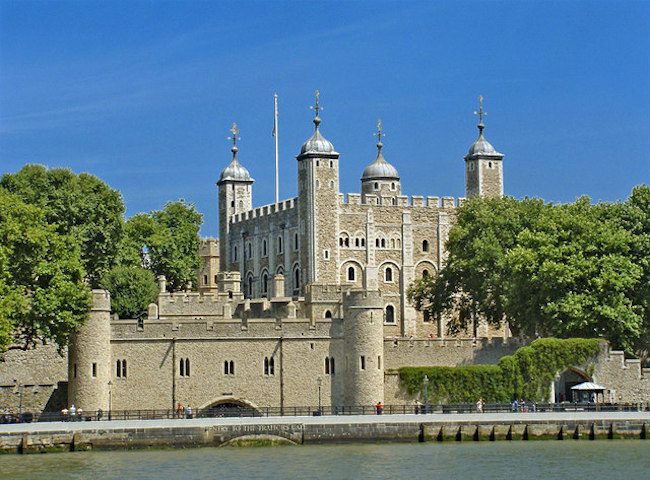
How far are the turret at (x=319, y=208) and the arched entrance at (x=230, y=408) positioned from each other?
36.3 m

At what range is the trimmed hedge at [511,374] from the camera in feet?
254

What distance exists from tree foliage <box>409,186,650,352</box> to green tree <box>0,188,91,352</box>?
66.2ft

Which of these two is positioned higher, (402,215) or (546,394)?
(402,215)

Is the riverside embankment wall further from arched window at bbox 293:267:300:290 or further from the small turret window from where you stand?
arched window at bbox 293:267:300:290

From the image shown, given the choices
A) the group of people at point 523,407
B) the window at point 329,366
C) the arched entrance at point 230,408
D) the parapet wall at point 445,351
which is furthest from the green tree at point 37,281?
the group of people at point 523,407

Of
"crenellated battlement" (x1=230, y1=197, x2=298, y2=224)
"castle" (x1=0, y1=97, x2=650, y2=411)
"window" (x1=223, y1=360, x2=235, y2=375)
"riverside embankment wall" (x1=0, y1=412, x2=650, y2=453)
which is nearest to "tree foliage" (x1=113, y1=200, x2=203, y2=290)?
"crenellated battlement" (x1=230, y1=197, x2=298, y2=224)

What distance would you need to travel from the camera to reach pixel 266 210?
120812 mm

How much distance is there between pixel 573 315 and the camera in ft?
264

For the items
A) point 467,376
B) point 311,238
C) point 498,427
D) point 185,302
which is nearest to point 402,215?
point 311,238

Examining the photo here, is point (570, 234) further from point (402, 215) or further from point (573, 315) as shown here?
point (402, 215)

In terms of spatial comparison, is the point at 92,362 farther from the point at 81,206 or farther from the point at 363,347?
the point at 81,206

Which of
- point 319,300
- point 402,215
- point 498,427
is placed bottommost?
point 498,427

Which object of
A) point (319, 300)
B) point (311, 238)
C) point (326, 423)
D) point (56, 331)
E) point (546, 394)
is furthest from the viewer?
point (311, 238)

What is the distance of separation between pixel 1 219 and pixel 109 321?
5891 mm
